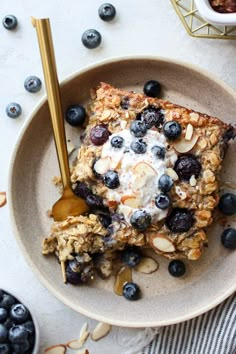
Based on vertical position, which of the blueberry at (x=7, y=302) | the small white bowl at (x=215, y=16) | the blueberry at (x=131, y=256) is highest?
the small white bowl at (x=215, y=16)

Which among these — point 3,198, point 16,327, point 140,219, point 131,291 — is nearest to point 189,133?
point 140,219

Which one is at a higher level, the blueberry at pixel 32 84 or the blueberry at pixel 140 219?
the blueberry at pixel 32 84

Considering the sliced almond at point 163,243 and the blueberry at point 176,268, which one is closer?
the sliced almond at point 163,243

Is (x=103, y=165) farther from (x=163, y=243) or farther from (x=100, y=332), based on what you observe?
(x=100, y=332)

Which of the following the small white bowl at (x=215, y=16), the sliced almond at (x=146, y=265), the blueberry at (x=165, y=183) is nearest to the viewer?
the small white bowl at (x=215, y=16)

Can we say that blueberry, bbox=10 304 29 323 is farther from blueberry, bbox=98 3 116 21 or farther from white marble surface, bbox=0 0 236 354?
blueberry, bbox=98 3 116 21

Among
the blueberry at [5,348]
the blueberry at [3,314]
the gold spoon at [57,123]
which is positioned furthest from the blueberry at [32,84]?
the blueberry at [5,348]

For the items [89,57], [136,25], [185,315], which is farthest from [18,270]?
[136,25]

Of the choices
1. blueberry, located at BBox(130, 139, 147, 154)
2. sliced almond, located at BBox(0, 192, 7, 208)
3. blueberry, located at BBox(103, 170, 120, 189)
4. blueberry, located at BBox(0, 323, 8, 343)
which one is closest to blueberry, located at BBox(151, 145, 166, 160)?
blueberry, located at BBox(130, 139, 147, 154)

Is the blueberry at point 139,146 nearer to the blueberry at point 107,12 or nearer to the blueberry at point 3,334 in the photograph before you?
the blueberry at point 107,12

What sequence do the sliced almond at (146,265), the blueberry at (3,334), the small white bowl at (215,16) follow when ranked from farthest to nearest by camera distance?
the sliced almond at (146,265)
the blueberry at (3,334)
the small white bowl at (215,16)
